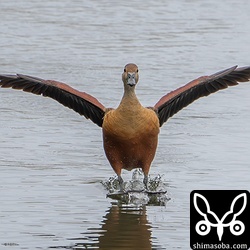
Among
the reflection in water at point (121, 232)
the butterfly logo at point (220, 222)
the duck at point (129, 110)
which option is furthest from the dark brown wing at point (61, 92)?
the butterfly logo at point (220, 222)

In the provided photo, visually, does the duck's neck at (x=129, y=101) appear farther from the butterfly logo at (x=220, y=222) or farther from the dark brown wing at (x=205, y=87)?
the butterfly logo at (x=220, y=222)

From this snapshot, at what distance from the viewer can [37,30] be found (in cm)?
1981

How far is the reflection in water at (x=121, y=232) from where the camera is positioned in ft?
32.4

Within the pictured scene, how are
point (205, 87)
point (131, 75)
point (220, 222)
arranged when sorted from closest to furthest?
point (220, 222)
point (131, 75)
point (205, 87)

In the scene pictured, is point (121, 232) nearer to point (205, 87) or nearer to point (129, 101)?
point (129, 101)

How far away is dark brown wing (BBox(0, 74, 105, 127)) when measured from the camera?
11977 millimetres

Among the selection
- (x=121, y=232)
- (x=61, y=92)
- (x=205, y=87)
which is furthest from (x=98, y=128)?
(x=121, y=232)

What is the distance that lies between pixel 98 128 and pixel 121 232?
3.93 meters

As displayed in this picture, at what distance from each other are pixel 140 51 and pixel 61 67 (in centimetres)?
167

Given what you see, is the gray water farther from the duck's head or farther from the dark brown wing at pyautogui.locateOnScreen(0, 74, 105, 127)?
the duck's head

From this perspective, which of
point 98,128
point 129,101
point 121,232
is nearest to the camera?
point 121,232

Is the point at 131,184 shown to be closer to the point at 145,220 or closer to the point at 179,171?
the point at 179,171

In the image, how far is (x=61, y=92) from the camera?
12203 millimetres

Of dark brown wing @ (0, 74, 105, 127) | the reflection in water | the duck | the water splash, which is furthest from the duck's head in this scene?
the reflection in water
